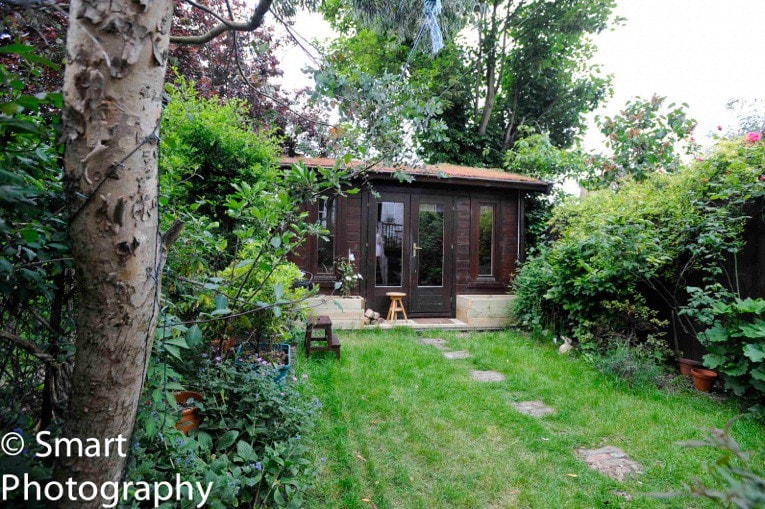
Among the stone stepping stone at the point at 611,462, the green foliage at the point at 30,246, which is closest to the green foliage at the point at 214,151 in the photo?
the green foliage at the point at 30,246

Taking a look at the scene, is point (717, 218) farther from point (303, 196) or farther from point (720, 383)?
point (303, 196)

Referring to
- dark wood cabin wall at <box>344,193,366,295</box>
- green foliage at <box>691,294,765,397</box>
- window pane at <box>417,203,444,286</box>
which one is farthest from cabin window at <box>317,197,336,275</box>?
green foliage at <box>691,294,765,397</box>

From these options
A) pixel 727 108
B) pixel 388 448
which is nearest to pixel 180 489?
pixel 388 448

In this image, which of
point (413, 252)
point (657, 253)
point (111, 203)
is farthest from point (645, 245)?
point (111, 203)

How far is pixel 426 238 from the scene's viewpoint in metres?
7.70

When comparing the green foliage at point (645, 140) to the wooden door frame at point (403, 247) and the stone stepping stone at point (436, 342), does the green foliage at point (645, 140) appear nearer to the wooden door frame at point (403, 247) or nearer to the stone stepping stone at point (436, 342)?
the wooden door frame at point (403, 247)

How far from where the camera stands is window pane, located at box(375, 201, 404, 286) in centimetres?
748

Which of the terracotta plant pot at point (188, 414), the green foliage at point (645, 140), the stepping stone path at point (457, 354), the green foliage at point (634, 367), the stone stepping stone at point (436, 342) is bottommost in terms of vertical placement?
the stepping stone path at point (457, 354)

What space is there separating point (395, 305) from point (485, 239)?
2.33 m

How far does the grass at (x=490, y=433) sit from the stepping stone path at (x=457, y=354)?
11.6 inches

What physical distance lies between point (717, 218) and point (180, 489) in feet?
16.8

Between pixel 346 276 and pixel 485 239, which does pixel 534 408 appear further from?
pixel 485 239

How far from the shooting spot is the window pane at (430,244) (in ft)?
25.1

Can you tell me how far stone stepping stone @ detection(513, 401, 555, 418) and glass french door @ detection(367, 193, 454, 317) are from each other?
13.2 feet
